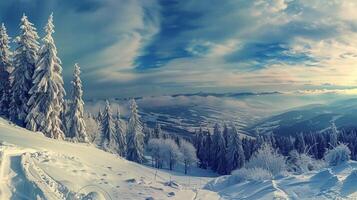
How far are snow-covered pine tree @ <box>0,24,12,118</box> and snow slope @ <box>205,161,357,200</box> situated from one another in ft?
107

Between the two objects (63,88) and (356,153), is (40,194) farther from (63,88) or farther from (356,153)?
(356,153)

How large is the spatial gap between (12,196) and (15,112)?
34.4 meters

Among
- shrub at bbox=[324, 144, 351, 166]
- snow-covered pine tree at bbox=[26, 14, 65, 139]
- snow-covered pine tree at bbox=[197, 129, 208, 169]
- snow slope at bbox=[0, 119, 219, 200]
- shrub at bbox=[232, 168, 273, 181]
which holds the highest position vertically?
snow-covered pine tree at bbox=[26, 14, 65, 139]

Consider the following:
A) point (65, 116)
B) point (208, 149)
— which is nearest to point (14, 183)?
point (65, 116)

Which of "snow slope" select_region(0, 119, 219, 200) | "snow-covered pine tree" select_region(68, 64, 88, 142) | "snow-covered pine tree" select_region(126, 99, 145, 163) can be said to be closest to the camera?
"snow slope" select_region(0, 119, 219, 200)

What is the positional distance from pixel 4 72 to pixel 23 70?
185 inches

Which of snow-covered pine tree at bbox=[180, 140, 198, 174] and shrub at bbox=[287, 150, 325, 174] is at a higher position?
shrub at bbox=[287, 150, 325, 174]

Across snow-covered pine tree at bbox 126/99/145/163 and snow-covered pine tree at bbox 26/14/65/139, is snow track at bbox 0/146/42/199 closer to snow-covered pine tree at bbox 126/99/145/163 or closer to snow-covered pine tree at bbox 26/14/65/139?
snow-covered pine tree at bbox 26/14/65/139

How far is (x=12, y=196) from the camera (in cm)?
1681

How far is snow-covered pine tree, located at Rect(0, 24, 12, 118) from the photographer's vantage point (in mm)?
50500

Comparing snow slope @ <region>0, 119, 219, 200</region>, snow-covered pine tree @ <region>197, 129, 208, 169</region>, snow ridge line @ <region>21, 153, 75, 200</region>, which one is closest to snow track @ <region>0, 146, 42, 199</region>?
snow slope @ <region>0, 119, 219, 200</region>

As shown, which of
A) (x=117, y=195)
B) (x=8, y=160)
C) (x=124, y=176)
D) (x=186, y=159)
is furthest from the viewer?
(x=186, y=159)

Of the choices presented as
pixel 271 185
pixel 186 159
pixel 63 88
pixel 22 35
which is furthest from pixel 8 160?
pixel 186 159

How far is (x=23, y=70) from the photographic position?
160 ft
